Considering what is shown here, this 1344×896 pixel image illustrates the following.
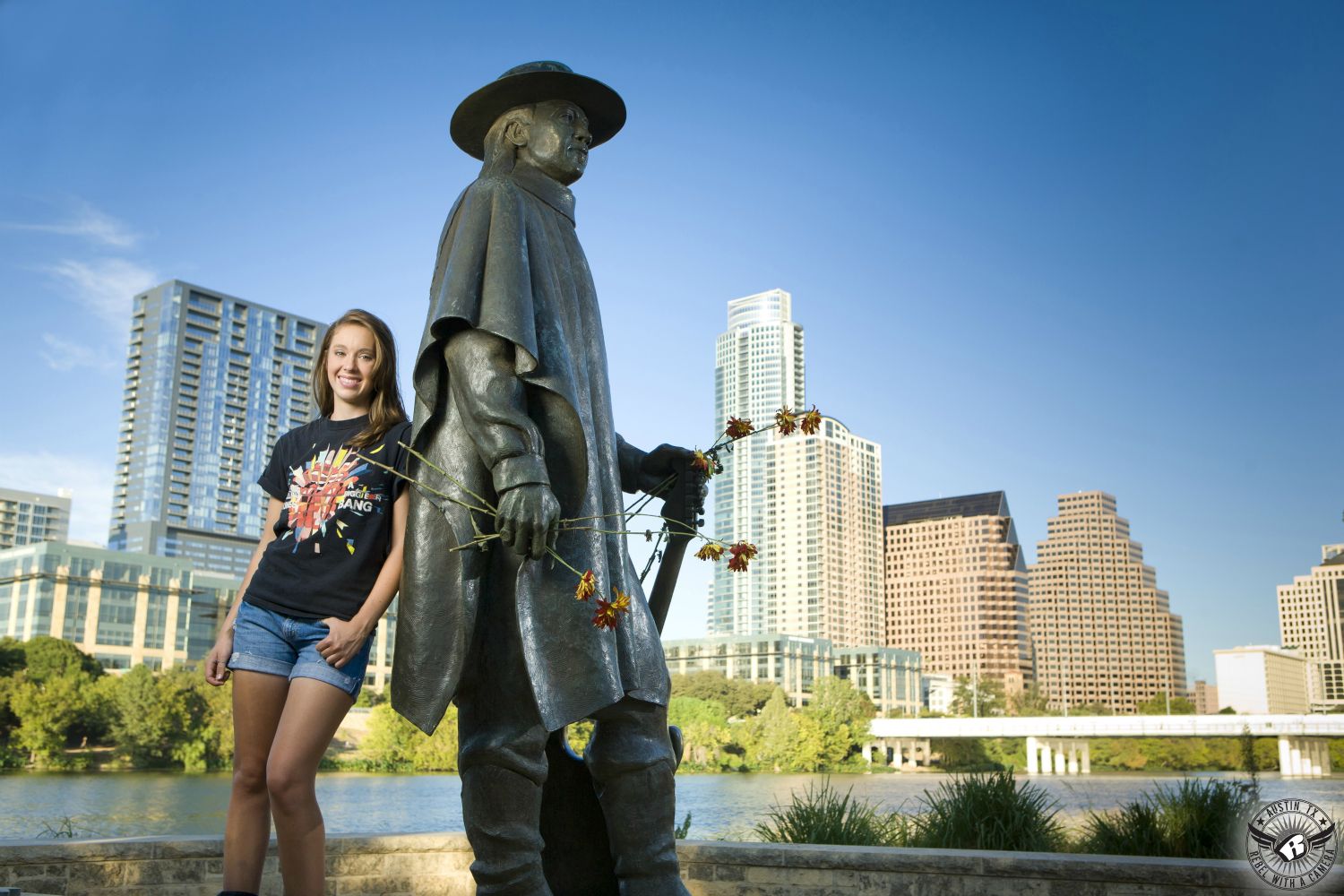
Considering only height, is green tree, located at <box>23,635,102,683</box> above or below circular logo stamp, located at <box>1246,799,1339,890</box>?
above

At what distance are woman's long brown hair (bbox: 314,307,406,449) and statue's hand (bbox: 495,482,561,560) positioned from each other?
0.72 metres

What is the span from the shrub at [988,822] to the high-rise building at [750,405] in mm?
104376

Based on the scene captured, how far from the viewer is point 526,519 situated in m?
2.41

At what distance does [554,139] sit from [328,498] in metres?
1.08

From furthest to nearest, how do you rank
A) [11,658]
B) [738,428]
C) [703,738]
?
[703,738] < [11,658] < [738,428]

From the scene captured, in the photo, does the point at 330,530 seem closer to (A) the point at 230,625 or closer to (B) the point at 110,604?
(A) the point at 230,625

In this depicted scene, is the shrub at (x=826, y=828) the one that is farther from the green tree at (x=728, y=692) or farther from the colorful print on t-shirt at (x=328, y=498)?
the green tree at (x=728, y=692)

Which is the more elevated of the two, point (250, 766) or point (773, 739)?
point (250, 766)

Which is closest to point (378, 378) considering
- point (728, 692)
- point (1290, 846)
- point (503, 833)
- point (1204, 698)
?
point (503, 833)

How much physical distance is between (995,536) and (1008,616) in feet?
31.4

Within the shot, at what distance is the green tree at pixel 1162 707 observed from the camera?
111938 mm

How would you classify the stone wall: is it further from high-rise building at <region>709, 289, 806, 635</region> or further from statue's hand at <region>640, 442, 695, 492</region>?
high-rise building at <region>709, 289, 806, 635</region>

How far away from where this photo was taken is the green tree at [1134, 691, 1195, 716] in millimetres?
111938

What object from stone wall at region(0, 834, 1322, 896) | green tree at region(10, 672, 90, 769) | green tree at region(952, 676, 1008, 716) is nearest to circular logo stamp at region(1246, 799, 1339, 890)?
stone wall at region(0, 834, 1322, 896)
